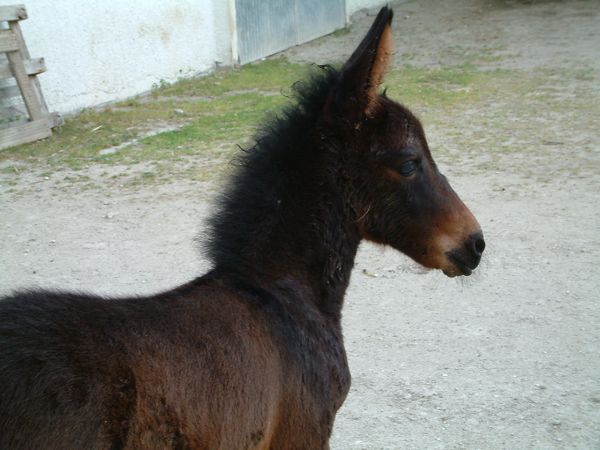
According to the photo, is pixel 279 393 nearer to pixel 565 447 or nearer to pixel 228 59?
pixel 565 447

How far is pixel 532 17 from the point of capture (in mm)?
16688

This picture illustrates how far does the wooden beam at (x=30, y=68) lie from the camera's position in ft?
32.0

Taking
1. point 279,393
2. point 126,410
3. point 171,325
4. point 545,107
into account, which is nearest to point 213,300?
point 171,325

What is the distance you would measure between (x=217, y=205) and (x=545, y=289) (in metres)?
3.30

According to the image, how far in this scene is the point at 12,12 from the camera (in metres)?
9.69

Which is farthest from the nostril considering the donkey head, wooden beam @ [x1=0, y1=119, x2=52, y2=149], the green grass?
wooden beam @ [x1=0, y1=119, x2=52, y2=149]

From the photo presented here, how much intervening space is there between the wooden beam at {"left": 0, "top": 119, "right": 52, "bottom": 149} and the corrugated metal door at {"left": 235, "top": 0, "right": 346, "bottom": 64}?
6001 millimetres

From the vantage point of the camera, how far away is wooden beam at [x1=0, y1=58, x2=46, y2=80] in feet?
32.0

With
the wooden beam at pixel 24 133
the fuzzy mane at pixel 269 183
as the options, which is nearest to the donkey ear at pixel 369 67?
the fuzzy mane at pixel 269 183

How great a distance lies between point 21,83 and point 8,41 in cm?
63

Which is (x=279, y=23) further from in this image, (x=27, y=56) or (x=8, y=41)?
(x=8, y=41)

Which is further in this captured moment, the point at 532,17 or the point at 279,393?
the point at 532,17

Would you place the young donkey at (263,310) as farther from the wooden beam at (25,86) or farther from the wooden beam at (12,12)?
the wooden beam at (12,12)

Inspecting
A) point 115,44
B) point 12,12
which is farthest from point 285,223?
point 115,44
